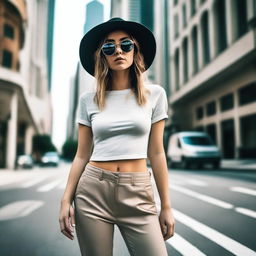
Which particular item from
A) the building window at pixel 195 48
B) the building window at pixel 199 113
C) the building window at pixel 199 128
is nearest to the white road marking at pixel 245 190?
the building window at pixel 199 128

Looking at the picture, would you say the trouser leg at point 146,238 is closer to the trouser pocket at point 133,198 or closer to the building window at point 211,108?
the trouser pocket at point 133,198

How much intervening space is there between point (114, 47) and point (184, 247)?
261 cm

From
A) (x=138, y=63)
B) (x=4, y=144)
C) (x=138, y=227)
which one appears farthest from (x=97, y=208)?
(x=4, y=144)

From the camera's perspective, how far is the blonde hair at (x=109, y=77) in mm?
1832

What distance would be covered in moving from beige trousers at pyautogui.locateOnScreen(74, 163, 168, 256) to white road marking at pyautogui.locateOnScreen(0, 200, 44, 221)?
4092 millimetres

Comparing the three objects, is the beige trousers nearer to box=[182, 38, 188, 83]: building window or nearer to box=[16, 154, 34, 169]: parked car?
box=[16, 154, 34, 169]: parked car

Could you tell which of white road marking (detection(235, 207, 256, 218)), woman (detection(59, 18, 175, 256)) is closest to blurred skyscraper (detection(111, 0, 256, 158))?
white road marking (detection(235, 207, 256, 218))

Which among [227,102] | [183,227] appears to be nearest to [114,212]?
[183,227]

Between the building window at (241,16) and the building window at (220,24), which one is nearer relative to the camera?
the building window at (241,16)

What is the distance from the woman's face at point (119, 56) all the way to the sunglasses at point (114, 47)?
19 millimetres

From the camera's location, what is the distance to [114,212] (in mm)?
1706

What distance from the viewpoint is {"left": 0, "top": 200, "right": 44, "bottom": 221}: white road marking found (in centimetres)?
550

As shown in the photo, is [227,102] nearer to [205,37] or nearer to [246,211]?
[205,37]

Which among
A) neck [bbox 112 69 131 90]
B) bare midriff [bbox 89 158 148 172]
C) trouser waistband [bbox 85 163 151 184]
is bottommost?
trouser waistband [bbox 85 163 151 184]
